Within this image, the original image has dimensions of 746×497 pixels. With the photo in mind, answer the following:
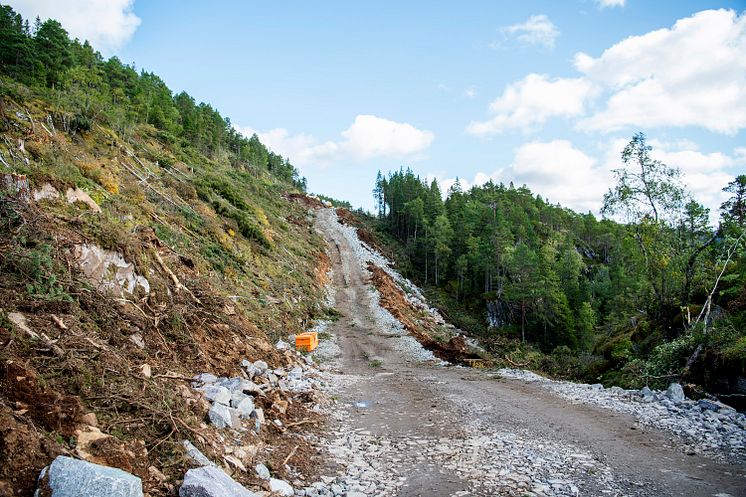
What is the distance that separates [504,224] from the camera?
49219 mm

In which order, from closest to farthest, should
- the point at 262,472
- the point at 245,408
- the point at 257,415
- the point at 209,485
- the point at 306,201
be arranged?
the point at 209,485
the point at 262,472
the point at 245,408
the point at 257,415
the point at 306,201

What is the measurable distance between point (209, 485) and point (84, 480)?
1.25 meters

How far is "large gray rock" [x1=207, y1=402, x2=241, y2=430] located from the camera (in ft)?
21.0

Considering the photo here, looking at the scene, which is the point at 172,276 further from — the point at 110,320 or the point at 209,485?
the point at 209,485

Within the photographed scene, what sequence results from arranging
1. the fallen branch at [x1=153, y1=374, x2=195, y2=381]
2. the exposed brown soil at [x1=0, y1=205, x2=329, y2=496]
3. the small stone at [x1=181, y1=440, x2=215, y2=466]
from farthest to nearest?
the fallen branch at [x1=153, y1=374, x2=195, y2=381]
the small stone at [x1=181, y1=440, x2=215, y2=466]
the exposed brown soil at [x1=0, y1=205, x2=329, y2=496]

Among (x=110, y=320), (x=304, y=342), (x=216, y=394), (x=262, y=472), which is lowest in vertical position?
(x=304, y=342)

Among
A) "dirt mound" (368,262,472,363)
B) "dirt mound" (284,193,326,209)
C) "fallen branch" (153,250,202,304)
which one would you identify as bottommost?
"dirt mound" (368,262,472,363)

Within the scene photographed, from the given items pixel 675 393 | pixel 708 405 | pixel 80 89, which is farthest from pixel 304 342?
pixel 80 89

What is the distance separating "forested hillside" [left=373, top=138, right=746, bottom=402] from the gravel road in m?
3.79

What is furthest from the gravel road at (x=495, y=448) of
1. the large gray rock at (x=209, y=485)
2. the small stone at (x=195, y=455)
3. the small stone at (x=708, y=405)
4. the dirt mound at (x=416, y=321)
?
the dirt mound at (x=416, y=321)

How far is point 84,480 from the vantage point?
364cm

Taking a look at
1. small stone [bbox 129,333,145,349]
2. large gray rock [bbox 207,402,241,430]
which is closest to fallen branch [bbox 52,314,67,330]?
small stone [bbox 129,333,145,349]

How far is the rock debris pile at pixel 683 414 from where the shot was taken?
7.53 meters

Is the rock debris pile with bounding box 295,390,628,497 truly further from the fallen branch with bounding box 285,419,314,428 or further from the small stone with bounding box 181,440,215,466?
the small stone with bounding box 181,440,215,466
